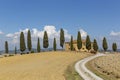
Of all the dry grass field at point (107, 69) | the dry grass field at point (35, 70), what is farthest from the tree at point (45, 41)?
the dry grass field at point (107, 69)

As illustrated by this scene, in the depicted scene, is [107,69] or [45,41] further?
[45,41]

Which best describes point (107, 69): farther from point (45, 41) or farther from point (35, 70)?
point (45, 41)

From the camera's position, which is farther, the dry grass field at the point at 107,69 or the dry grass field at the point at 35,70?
the dry grass field at the point at 35,70

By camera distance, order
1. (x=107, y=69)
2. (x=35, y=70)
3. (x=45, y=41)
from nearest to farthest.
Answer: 1. (x=107, y=69)
2. (x=35, y=70)
3. (x=45, y=41)

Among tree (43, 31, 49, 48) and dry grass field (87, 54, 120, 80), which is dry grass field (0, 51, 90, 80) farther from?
tree (43, 31, 49, 48)

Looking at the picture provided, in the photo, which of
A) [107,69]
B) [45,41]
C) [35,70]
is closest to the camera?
[107,69]

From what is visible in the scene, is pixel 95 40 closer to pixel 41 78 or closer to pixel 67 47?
pixel 67 47

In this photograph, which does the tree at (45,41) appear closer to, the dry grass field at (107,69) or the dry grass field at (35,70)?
the dry grass field at (35,70)

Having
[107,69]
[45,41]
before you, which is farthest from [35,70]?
[45,41]

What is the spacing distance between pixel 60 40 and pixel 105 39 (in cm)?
2792

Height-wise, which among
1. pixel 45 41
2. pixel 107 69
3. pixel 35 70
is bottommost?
pixel 35 70

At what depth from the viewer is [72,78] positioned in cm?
2991

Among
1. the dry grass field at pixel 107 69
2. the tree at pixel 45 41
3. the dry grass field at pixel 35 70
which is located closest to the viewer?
the dry grass field at pixel 107 69

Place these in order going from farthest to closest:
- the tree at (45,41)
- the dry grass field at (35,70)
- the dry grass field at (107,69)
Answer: the tree at (45,41) < the dry grass field at (35,70) < the dry grass field at (107,69)
